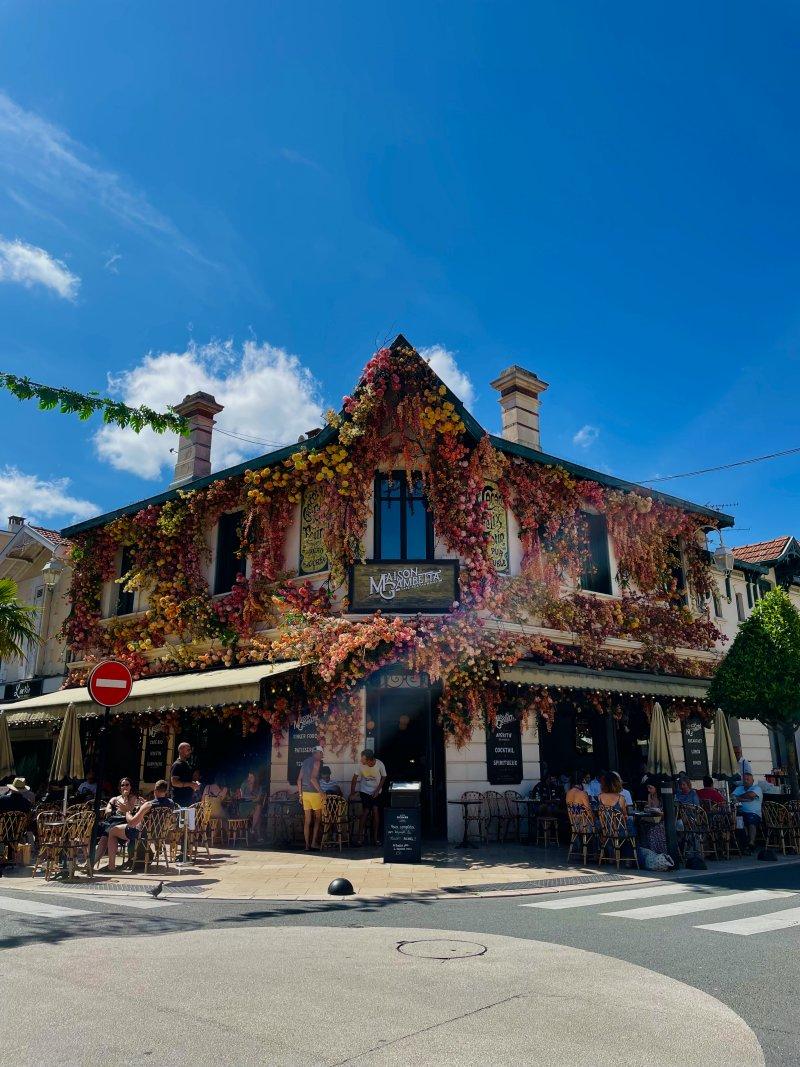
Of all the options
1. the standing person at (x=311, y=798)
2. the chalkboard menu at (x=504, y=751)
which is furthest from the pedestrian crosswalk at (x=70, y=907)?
the chalkboard menu at (x=504, y=751)

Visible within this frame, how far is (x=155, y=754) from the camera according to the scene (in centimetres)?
1877

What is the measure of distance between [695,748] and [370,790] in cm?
964

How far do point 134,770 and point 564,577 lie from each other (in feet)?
35.8

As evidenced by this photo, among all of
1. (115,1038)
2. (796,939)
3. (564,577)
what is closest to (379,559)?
(564,577)

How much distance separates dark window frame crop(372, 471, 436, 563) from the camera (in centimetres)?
1530

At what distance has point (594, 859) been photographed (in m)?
12.2

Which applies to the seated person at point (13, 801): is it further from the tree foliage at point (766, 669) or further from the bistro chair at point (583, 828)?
the tree foliage at point (766, 669)

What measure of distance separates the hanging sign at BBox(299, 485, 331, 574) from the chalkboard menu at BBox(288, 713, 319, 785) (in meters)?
2.79

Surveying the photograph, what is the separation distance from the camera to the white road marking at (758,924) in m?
7.00

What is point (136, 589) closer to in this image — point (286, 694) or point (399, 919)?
point (286, 694)

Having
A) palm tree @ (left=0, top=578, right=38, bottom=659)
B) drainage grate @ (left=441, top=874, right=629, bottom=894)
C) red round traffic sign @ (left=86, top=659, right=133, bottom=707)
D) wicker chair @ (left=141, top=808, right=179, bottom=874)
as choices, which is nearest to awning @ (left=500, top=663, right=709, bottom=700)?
drainage grate @ (left=441, top=874, right=629, bottom=894)

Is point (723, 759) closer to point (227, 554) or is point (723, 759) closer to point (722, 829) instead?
point (722, 829)

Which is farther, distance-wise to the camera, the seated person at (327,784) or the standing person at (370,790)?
the seated person at (327,784)

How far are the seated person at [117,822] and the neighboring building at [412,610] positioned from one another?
6.50 feet
